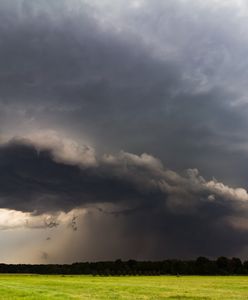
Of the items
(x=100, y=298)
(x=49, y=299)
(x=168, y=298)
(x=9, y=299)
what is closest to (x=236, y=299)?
(x=168, y=298)

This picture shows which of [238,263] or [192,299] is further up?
[238,263]

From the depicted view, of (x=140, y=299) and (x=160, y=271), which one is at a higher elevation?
(x=160, y=271)

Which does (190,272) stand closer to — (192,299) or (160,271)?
(160,271)

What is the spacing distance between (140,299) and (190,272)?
150 meters

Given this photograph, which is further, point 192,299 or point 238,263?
point 238,263

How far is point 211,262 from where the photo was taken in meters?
195

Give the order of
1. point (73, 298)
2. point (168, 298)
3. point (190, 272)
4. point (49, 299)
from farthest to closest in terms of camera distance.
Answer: point (190, 272) < point (168, 298) < point (73, 298) < point (49, 299)

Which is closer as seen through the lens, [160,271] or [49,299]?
[49,299]

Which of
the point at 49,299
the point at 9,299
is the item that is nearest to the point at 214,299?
the point at 49,299

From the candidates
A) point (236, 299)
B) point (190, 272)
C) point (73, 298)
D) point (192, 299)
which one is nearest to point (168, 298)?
point (192, 299)

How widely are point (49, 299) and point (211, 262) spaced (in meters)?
165

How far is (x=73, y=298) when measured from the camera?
41.6m

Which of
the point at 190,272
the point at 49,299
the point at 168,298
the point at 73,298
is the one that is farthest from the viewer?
the point at 190,272

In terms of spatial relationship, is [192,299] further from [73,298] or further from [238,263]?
[238,263]
